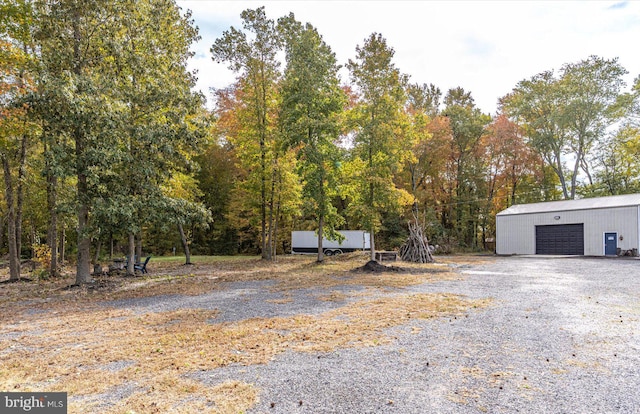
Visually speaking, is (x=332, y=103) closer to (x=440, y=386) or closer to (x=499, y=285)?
(x=499, y=285)

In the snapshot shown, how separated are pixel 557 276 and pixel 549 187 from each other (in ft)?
86.0

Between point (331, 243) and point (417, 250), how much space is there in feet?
32.8

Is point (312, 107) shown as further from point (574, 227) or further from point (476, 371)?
point (574, 227)

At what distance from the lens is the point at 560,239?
84.3 ft

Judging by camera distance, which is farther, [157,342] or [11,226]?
[11,226]

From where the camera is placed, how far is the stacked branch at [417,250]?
20.6 m

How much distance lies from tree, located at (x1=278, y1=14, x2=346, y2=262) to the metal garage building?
51.8 feet

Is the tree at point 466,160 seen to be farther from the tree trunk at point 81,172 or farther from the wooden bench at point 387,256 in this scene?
the tree trunk at point 81,172

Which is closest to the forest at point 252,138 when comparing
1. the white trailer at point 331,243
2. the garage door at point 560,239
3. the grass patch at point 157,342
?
the white trailer at point 331,243

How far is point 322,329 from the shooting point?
611 cm

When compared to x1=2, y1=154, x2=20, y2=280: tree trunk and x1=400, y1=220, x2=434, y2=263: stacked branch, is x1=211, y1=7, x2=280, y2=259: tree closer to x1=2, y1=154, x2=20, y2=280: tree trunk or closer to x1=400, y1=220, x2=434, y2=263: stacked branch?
x1=400, y1=220, x2=434, y2=263: stacked branch

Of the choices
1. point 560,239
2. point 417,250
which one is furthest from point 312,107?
point 560,239

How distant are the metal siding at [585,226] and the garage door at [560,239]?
1.06 feet

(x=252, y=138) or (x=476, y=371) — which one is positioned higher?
(x=252, y=138)
